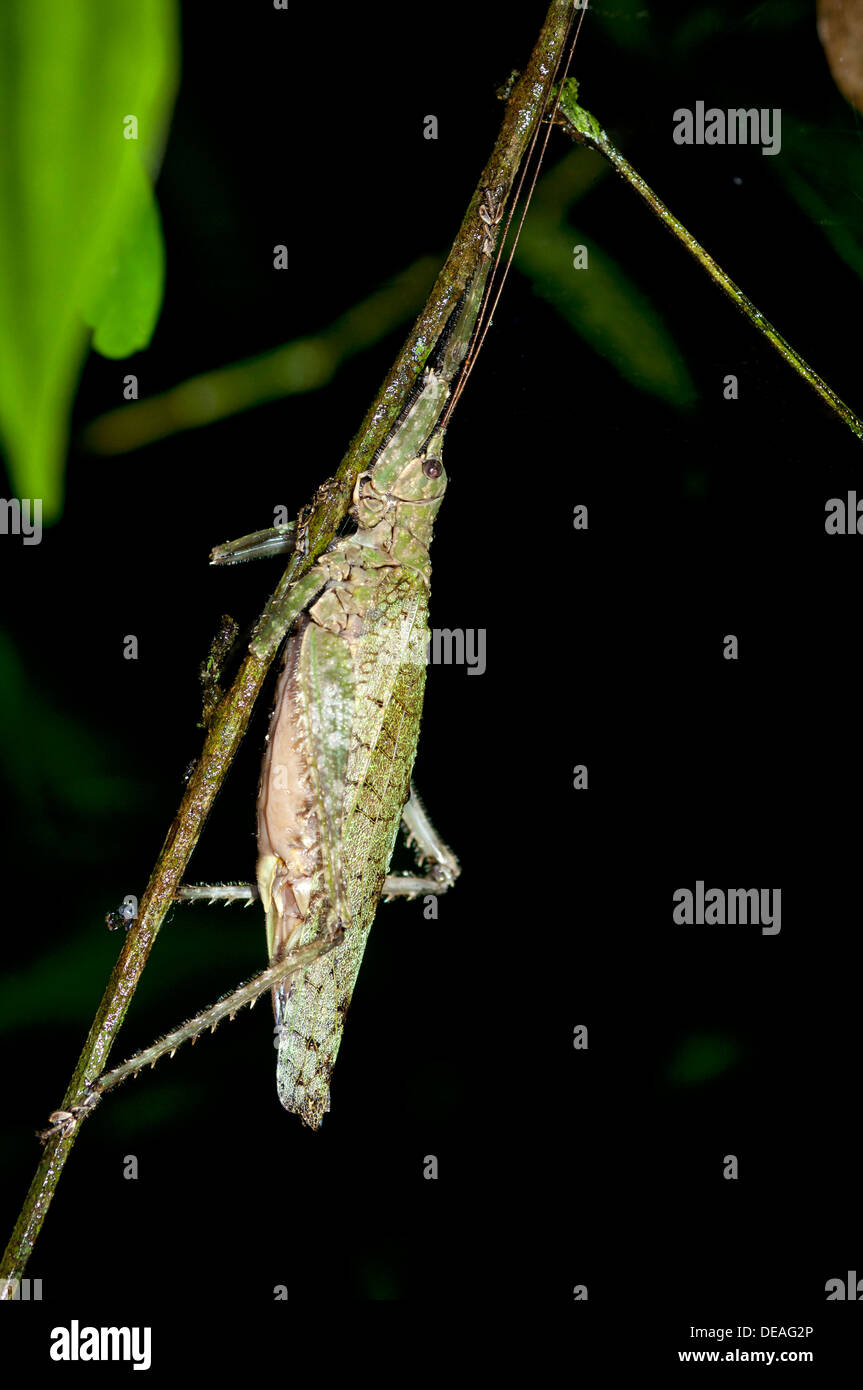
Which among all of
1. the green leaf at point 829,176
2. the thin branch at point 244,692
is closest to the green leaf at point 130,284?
the thin branch at point 244,692

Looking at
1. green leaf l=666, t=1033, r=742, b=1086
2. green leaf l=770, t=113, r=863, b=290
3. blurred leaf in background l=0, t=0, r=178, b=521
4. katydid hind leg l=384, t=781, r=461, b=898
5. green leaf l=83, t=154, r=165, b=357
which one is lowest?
green leaf l=666, t=1033, r=742, b=1086

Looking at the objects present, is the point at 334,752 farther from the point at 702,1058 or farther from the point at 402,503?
the point at 702,1058

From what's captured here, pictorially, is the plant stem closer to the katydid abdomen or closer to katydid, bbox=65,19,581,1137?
katydid, bbox=65,19,581,1137

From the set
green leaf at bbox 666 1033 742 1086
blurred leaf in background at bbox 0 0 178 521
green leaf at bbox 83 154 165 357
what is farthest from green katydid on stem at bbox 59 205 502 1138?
green leaf at bbox 666 1033 742 1086

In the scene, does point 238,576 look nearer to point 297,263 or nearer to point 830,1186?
point 297,263

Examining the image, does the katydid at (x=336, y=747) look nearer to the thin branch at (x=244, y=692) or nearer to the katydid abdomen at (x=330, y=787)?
the katydid abdomen at (x=330, y=787)
